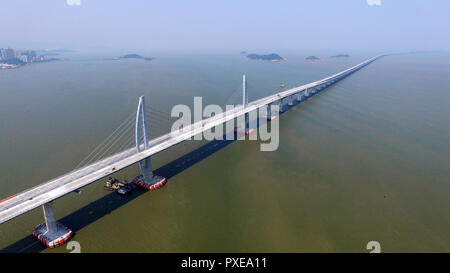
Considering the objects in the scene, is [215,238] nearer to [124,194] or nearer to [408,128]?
[124,194]

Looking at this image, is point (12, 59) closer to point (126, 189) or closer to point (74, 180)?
point (126, 189)

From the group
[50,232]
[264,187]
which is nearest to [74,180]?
[50,232]

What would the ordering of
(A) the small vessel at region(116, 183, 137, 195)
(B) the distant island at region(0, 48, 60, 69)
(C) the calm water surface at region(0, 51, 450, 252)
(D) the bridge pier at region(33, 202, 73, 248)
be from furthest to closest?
(B) the distant island at region(0, 48, 60, 69)
(A) the small vessel at region(116, 183, 137, 195)
(C) the calm water surface at region(0, 51, 450, 252)
(D) the bridge pier at region(33, 202, 73, 248)

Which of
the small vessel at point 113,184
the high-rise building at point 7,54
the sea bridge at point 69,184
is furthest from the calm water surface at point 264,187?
the high-rise building at point 7,54

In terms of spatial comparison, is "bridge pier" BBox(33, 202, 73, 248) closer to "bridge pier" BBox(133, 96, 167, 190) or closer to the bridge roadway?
the bridge roadway

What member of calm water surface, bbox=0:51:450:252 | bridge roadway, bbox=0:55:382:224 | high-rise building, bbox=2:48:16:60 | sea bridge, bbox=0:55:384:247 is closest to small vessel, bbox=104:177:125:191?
calm water surface, bbox=0:51:450:252

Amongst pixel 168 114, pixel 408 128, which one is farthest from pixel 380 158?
pixel 168 114

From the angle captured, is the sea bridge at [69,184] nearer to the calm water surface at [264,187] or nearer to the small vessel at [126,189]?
the small vessel at [126,189]
